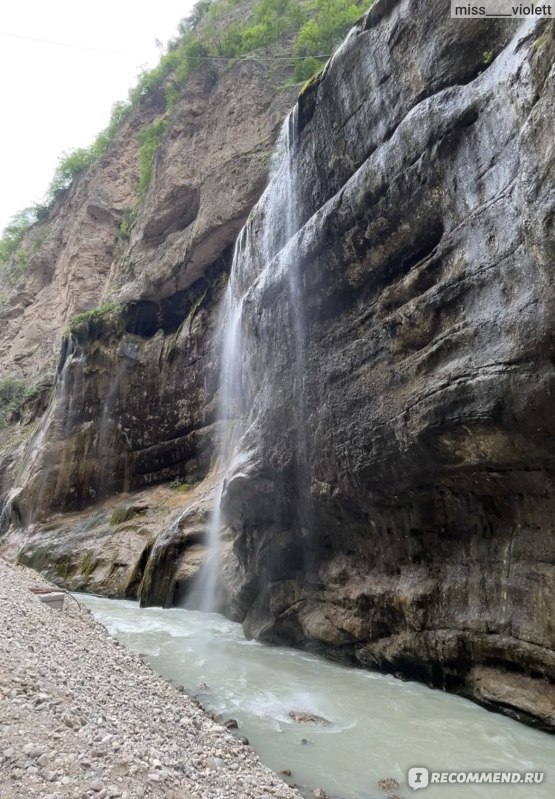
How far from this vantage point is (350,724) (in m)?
5.18

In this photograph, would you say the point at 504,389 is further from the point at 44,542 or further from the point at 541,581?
the point at 44,542

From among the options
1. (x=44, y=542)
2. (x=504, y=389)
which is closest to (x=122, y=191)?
(x=44, y=542)

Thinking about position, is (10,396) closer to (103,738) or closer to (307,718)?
(307,718)

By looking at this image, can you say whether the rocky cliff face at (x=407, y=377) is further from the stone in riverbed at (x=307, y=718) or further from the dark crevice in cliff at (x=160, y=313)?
the dark crevice in cliff at (x=160, y=313)

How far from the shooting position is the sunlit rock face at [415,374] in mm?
5246

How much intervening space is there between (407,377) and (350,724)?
12.7ft

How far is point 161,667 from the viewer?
692cm

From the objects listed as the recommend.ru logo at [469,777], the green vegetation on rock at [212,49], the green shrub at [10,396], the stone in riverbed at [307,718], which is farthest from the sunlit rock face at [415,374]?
the green shrub at [10,396]

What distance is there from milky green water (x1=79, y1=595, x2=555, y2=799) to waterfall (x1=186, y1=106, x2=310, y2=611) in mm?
2491

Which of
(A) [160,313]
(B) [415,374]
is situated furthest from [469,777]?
(A) [160,313]

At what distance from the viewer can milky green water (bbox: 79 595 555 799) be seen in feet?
13.4

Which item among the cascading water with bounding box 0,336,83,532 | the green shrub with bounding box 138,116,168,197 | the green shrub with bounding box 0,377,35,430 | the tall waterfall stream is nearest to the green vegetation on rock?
the green shrub with bounding box 138,116,168,197

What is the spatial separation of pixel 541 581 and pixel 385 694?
88.5 inches

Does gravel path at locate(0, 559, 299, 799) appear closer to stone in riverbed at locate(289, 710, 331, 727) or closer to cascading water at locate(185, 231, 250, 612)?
stone in riverbed at locate(289, 710, 331, 727)
